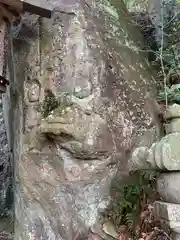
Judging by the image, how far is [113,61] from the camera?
16.0ft

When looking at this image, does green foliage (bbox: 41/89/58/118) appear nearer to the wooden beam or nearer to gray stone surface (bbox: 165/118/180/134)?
the wooden beam

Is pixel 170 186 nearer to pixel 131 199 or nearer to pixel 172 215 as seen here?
pixel 172 215

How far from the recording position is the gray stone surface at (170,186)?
2.94 meters

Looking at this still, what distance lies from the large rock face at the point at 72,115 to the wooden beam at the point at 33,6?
27.7 inches

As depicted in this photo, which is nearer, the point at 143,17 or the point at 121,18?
the point at 121,18

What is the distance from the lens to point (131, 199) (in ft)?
13.7

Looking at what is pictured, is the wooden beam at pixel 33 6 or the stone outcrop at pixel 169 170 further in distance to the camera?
the wooden beam at pixel 33 6

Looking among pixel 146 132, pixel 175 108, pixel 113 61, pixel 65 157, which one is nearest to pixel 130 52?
pixel 113 61

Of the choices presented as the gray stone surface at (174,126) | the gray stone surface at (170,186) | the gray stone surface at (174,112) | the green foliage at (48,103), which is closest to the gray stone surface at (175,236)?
the gray stone surface at (170,186)

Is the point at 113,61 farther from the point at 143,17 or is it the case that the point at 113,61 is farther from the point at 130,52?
the point at 143,17

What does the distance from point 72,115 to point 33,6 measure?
4.81 feet

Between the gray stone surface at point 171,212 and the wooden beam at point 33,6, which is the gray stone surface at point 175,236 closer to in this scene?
the gray stone surface at point 171,212

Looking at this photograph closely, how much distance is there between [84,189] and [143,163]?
49.9 inches

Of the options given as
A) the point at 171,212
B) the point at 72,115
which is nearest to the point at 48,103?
the point at 72,115
